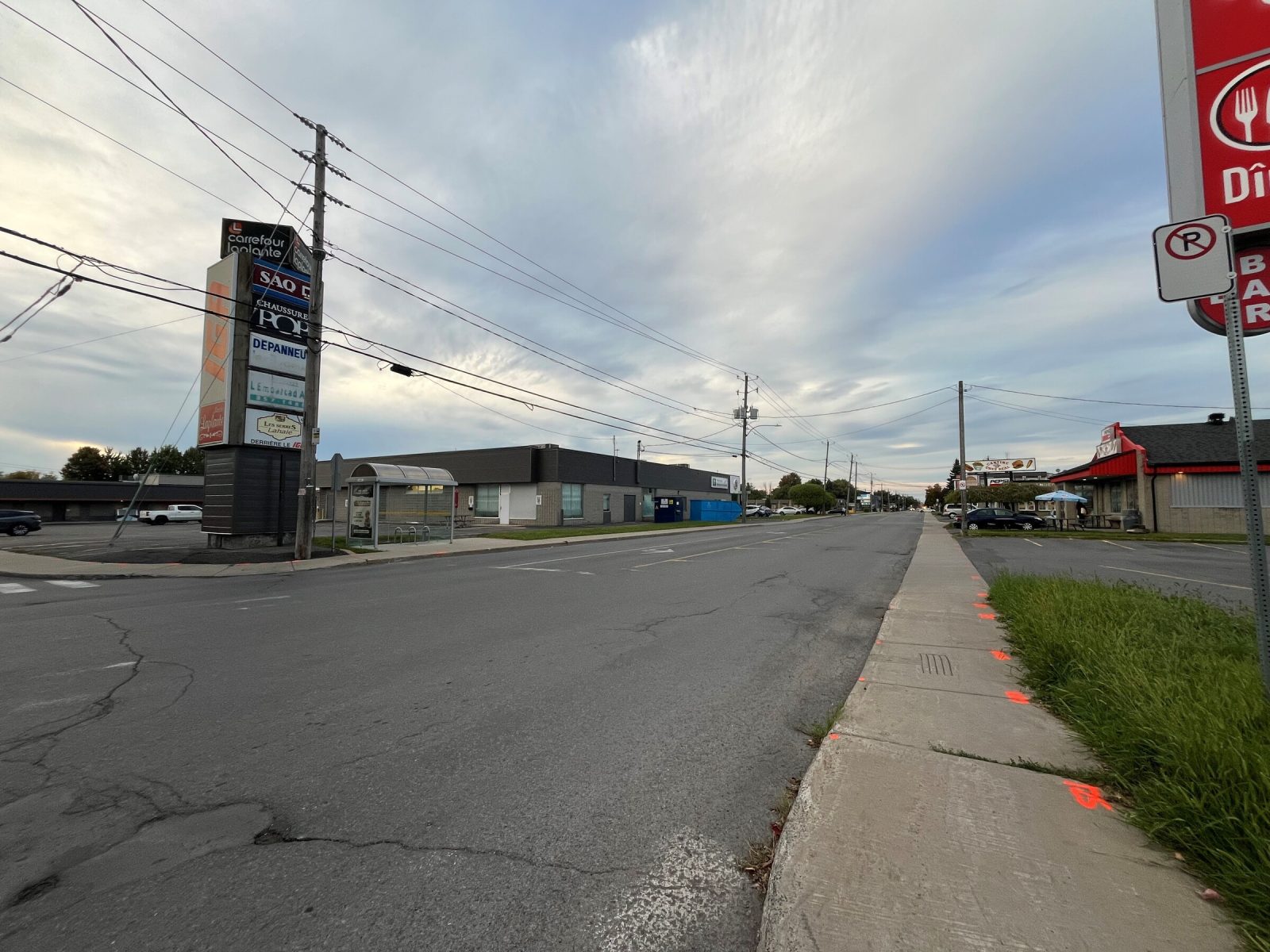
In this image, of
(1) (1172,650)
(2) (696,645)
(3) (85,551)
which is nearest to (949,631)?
(1) (1172,650)

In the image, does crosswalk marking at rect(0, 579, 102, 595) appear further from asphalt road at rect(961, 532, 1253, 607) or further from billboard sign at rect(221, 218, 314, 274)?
asphalt road at rect(961, 532, 1253, 607)

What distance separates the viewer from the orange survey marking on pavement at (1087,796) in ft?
9.84

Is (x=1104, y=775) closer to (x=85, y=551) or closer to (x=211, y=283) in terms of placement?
(x=211, y=283)

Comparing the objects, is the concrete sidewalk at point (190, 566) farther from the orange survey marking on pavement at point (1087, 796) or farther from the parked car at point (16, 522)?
the orange survey marking on pavement at point (1087, 796)

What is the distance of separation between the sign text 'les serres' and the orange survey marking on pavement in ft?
68.2

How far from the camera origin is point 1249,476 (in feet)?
12.1

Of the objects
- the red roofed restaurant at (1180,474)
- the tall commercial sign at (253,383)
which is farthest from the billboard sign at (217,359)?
the red roofed restaurant at (1180,474)

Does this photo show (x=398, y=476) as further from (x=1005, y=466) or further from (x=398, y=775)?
(x=1005, y=466)

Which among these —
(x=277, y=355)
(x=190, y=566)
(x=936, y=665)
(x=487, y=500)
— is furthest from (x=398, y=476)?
(x=487, y=500)

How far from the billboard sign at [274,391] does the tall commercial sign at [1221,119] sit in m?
20.6

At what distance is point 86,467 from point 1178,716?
102176 millimetres

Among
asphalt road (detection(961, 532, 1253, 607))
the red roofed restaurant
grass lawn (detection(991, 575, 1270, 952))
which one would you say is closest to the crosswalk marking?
grass lawn (detection(991, 575, 1270, 952))

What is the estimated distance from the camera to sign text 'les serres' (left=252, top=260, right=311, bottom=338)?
18.7 meters

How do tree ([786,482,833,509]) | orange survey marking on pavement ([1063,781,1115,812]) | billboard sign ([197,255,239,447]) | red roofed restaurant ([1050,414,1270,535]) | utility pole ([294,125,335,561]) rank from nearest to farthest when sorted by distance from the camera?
1. orange survey marking on pavement ([1063,781,1115,812])
2. utility pole ([294,125,335,561])
3. billboard sign ([197,255,239,447])
4. red roofed restaurant ([1050,414,1270,535])
5. tree ([786,482,833,509])
